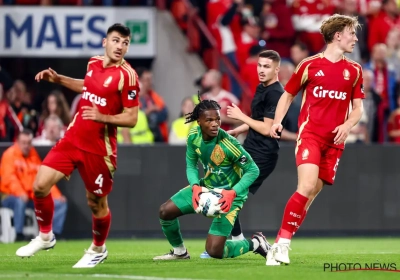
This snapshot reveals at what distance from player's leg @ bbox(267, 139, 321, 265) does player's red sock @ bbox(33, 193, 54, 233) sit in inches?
85.0

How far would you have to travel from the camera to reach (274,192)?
15930 mm

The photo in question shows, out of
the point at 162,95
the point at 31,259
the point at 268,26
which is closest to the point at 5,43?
the point at 162,95

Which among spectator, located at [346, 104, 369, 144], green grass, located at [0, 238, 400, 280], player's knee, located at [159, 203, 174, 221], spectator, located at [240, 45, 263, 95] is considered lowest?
green grass, located at [0, 238, 400, 280]

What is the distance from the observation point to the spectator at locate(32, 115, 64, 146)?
15680 mm

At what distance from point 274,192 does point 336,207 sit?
3.52 feet

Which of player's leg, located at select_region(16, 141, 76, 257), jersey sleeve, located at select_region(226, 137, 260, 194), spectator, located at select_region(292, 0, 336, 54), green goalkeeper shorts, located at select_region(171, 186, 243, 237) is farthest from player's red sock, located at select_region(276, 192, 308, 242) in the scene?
spectator, located at select_region(292, 0, 336, 54)

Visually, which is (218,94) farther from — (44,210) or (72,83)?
(44,210)

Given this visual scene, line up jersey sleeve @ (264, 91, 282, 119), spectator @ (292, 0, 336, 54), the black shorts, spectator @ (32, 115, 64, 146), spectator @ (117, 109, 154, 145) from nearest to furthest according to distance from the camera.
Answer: jersey sleeve @ (264, 91, 282, 119) < the black shorts < spectator @ (32, 115, 64, 146) < spectator @ (117, 109, 154, 145) < spectator @ (292, 0, 336, 54)

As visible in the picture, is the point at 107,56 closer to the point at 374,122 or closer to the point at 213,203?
the point at 213,203

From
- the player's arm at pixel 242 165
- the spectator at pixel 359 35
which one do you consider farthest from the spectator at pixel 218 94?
the player's arm at pixel 242 165

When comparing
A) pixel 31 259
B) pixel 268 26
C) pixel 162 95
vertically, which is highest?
pixel 268 26

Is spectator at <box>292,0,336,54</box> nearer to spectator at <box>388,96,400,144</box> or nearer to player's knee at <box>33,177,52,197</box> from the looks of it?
spectator at <box>388,96,400,144</box>

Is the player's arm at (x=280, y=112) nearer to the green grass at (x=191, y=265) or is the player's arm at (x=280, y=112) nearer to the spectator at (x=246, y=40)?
the green grass at (x=191, y=265)

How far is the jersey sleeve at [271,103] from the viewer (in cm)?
1049
